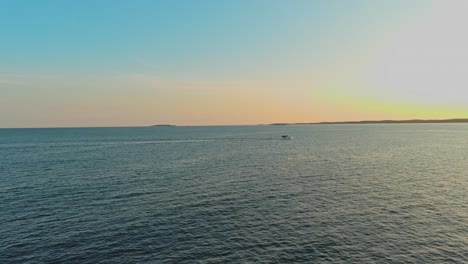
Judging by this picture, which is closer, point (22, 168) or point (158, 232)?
point (158, 232)

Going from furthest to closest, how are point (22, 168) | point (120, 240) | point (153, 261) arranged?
point (22, 168) → point (120, 240) → point (153, 261)

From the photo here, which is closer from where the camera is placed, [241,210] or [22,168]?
[241,210]

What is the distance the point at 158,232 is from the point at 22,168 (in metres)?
66.8

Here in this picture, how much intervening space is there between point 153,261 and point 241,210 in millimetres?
17530

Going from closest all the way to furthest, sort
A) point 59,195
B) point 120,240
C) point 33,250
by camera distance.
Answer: point 33,250
point 120,240
point 59,195

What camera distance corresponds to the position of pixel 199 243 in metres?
35.1

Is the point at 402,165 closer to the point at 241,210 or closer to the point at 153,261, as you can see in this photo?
the point at 241,210

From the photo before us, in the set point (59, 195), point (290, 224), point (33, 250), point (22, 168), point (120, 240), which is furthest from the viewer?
point (22, 168)

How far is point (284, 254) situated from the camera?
106ft

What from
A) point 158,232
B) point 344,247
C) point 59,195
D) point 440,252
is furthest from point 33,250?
point 440,252

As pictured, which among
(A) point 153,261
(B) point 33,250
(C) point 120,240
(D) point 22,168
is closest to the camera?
(A) point 153,261

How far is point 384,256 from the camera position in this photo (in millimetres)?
31656

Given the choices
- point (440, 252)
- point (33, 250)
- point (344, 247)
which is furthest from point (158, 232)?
point (440, 252)

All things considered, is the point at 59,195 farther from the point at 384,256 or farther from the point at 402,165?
the point at 402,165
